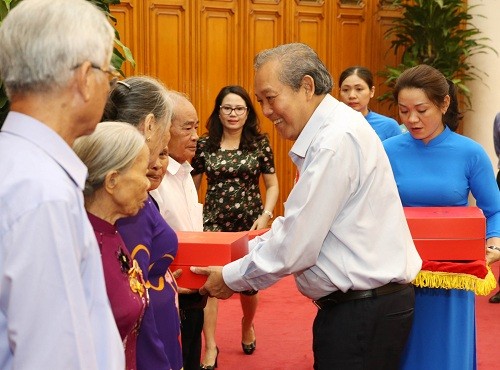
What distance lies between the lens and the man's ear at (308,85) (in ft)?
8.37

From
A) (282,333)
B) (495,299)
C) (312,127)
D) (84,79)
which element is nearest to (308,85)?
(312,127)

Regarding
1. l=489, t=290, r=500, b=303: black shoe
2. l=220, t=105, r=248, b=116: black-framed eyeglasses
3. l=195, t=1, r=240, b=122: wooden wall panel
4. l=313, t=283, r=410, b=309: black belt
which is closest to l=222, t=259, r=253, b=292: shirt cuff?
l=313, t=283, r=410, b=309: black belt

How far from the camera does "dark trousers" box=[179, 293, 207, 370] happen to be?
2.90 metres

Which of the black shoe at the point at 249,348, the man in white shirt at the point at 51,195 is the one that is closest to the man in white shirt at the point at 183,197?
the man in white shirt at the point at 51,195

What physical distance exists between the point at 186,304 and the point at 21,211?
1694 millimetres

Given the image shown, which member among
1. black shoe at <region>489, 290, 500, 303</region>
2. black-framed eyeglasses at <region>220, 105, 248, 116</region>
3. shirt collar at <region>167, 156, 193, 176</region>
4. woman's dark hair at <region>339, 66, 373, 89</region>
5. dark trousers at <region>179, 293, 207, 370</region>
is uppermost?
woman's dark hair at <region>339, 66, 373, 89</region>

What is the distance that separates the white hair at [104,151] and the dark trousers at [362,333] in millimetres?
910

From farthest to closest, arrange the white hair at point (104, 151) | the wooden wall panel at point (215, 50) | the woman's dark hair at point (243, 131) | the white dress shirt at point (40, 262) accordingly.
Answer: the wooden wall panel at point (215, 50)
the woman's dark hair at point (243, 131)
the white hair at point (104, 151)
the white dress shirt at point (40, 262)

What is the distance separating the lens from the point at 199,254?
2596mm

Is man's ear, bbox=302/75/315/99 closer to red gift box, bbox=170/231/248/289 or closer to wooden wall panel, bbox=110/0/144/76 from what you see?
red gift box, bbox=170/231/248/289

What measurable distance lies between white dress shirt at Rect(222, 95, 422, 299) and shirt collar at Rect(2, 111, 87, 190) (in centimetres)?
111

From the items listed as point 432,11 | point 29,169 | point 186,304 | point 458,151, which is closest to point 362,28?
point 432,11

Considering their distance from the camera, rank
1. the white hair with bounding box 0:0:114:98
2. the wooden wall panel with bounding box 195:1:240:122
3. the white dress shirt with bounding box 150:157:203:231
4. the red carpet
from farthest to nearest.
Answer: the wooden wall panel with bounding box 195:1:240:122, the red carpet, the white dress shirt with bounding box 150:157:203:231, the white hair with bounding box 0:0:114:98

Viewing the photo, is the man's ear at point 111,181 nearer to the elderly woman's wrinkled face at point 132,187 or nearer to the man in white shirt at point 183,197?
the elderly woman's wrinkled face at point 132,187
